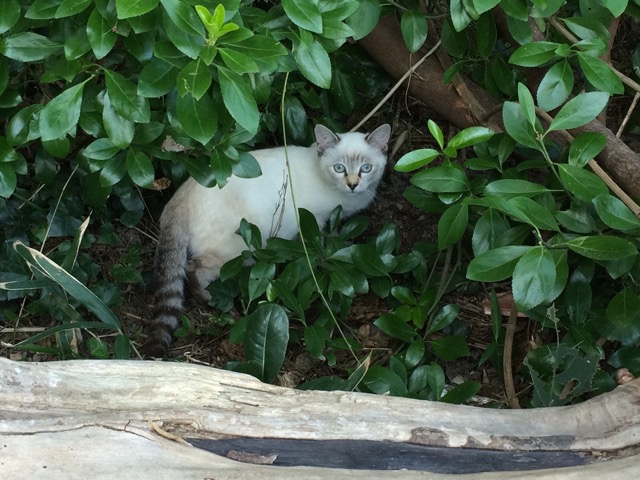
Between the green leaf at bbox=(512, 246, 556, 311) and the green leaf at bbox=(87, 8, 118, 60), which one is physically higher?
the green leaf at bbox=(87, 8, 118, 60)

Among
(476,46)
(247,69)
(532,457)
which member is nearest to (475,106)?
(476,46)

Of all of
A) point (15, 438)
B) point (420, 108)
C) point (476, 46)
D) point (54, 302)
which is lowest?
point (54, 302)

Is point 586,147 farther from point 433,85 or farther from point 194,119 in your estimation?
point 194,119

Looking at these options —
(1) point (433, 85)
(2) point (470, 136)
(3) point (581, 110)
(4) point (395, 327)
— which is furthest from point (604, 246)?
(1) point (433, 85)

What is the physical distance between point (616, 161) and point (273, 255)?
4.51 feet

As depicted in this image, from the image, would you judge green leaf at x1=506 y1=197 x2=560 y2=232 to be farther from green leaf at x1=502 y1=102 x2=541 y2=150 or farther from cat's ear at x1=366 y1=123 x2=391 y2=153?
cat's ear at x1=366 y1=123 x2=391 y2=153

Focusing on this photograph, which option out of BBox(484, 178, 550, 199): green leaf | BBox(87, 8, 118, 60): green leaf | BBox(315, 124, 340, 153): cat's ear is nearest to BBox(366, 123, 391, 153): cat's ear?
BBox(315, 124, 340, 153): cat's ear

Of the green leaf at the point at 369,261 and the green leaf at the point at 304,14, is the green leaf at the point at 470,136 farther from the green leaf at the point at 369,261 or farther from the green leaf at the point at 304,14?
the green leaf at the point at 369,261

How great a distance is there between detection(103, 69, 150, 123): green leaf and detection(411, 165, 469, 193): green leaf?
0.92 meters

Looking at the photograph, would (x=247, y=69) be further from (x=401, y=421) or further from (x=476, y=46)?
(x=476, y=46)

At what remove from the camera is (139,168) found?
2.55 m

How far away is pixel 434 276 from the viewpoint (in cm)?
312

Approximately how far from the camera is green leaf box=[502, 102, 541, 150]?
2340 millimetres

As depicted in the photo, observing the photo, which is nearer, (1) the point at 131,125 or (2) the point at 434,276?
(1) the point at 131,125
